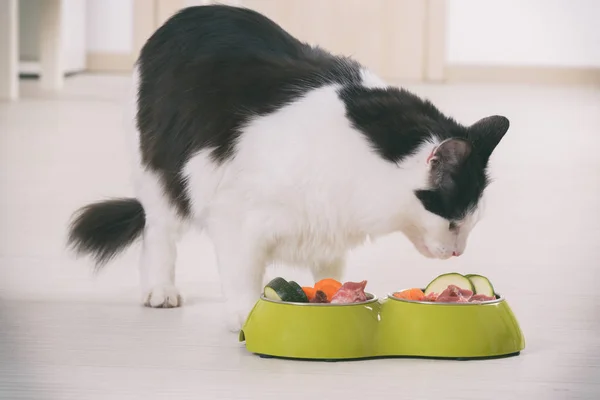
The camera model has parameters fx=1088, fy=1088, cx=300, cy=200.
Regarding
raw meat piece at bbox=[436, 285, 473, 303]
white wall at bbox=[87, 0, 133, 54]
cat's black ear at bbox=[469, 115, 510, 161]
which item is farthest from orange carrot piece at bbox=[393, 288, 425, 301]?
white wall at bbox=[87, 0, 133, 54]

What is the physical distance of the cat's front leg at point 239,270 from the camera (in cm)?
213

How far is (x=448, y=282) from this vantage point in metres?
2.05

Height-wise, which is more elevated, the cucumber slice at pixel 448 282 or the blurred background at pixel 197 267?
the cucumber slice at pixel 448 282

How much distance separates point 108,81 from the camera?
9.36 meters

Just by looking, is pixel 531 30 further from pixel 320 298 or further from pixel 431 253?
pixel 320 298

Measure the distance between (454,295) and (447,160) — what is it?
256 millimetres

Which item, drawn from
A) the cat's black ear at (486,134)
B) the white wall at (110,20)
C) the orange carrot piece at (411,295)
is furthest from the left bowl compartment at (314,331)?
the white wall at (110,20)

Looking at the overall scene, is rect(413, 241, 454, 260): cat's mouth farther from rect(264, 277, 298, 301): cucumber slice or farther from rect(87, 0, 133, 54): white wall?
rect(87, 0, 133, 54): white wall

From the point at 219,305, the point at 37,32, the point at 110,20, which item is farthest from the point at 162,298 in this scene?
the point at 110,20

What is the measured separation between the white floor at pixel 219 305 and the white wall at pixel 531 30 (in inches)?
203

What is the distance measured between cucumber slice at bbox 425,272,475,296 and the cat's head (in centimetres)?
5

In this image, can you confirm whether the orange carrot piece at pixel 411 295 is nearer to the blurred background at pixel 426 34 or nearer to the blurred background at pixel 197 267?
the blurred background at pixel 197 267

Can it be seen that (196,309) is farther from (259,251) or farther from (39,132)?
(39,132)

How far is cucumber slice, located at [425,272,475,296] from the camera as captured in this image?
6.74 ft
